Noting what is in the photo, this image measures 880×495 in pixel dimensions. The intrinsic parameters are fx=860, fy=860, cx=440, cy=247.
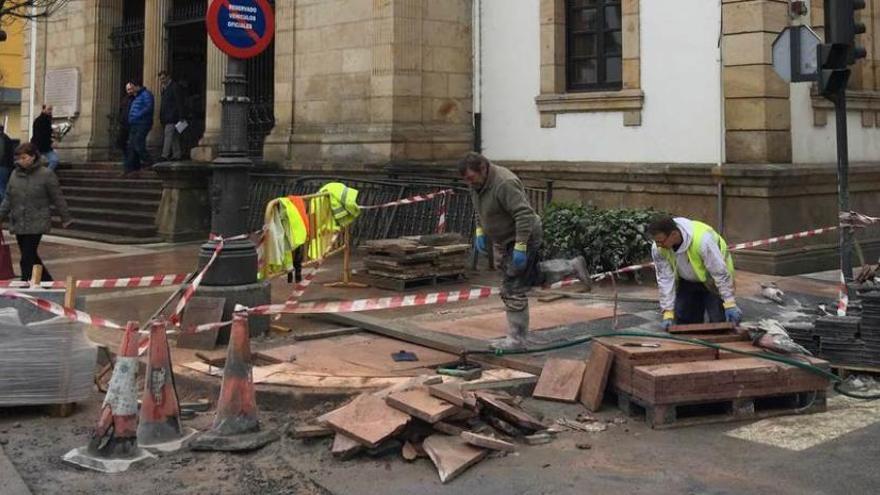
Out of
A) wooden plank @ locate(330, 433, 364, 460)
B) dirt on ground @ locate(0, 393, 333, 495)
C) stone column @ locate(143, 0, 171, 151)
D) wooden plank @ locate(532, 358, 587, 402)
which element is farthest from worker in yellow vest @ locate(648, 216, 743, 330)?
stone column @ locate(143, 0, 171, 151)

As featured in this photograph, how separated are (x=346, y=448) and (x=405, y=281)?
5448mm

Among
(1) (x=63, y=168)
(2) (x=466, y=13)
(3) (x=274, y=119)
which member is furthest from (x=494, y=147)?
(1) (x=63, y=168)

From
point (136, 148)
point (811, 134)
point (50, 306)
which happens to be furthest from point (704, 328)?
point (136, 148)

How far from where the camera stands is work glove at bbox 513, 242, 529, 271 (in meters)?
7.08

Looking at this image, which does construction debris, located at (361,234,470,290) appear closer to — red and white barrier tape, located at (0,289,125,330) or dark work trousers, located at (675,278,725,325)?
dark work trousers, located at (675,278,725,325)

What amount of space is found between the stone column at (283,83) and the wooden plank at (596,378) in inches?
454

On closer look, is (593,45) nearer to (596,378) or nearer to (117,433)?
(596,378)

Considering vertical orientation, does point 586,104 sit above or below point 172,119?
below

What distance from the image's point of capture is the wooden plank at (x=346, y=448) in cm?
512

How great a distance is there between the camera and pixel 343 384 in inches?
252

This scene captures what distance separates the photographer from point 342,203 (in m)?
10.5

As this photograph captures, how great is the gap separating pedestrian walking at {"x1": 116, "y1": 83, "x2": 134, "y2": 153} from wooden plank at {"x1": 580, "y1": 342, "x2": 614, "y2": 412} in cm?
1523

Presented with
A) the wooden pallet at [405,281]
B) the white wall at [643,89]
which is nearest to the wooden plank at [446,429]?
the wooden pallet at [405,281]

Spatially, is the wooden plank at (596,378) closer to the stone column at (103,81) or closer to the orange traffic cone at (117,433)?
the orange traffic cone at (117,433)
